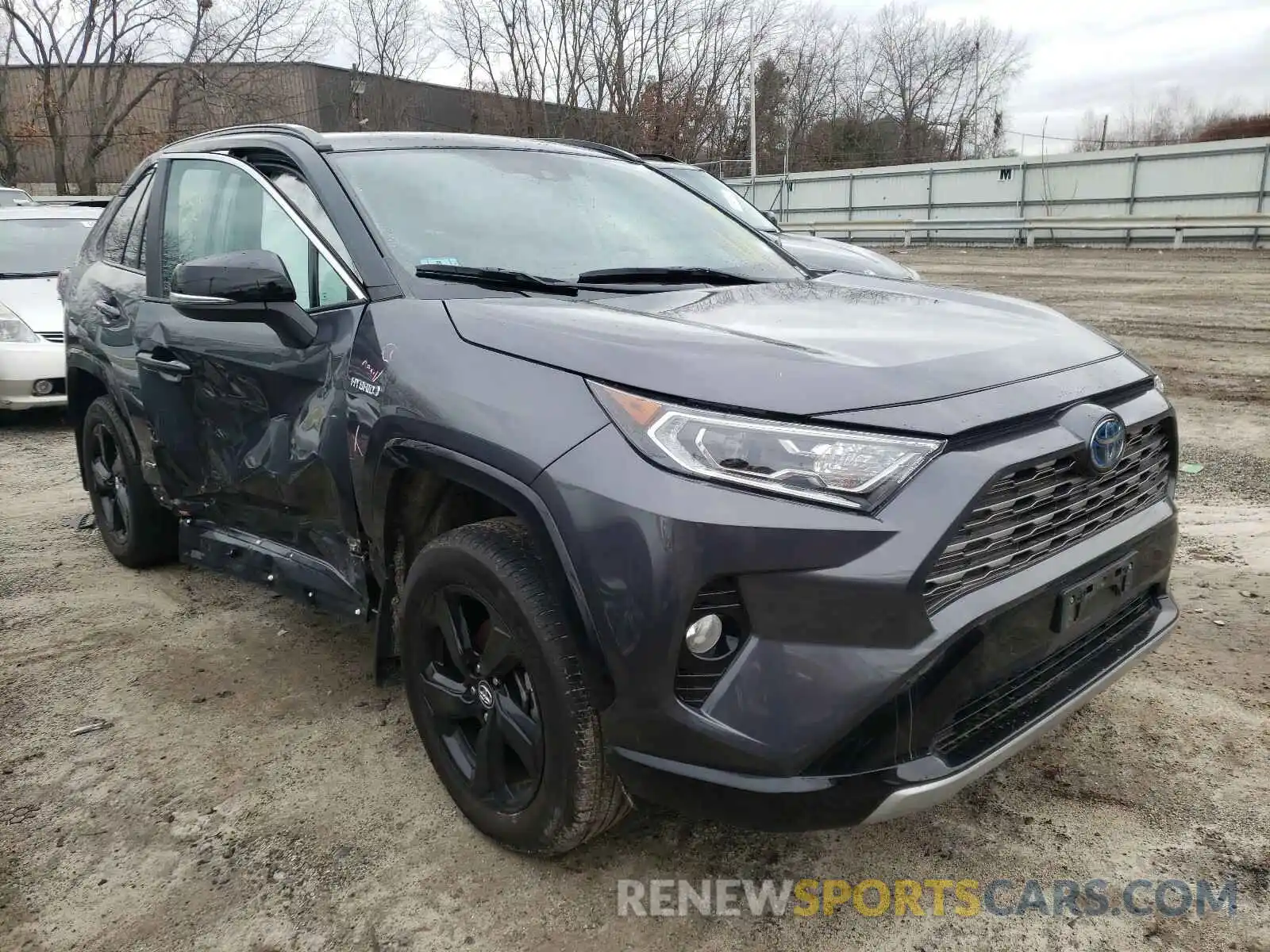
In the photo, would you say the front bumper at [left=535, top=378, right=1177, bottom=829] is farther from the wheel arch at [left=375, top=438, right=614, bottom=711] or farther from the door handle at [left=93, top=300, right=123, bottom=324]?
the door handle at [left=93, top=300, right=123, bottom=324]

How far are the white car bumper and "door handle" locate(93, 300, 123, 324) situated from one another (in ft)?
12.1

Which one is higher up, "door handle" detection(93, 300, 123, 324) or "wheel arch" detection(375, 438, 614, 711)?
"door handle" detection(93, 300, 123, 324)

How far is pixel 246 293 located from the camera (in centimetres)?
262

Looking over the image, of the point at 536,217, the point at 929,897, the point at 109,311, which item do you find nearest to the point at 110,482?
the point at 109,311

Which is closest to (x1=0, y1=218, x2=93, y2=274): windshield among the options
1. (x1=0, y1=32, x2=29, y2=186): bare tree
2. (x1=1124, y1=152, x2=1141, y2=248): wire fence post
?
(x1=1124, y1=152, x2=1141, y2=248): wire fence post

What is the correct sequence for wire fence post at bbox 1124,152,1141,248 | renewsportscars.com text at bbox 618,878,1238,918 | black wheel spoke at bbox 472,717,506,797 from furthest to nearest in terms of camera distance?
wire fence post at bbox 1124,152,1141,248 < black wheel spoke at bbox 472,717,506,797 < renewsportscars.com text at bbox 618,878,1238,918

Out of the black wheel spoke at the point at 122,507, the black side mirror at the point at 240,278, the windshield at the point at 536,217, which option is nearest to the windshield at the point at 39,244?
the black wheel spoke at the point at 122,507

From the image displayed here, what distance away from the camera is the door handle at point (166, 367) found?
3.36m

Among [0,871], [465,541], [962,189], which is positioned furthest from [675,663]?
[962,189]

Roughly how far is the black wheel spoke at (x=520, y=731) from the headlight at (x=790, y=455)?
28.5 inches

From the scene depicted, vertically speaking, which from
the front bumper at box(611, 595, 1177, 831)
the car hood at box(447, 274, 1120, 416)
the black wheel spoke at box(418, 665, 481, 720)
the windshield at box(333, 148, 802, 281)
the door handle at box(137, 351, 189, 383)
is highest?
the windshield at box(333, 148, 802, 281)

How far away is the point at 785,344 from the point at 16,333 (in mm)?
7238

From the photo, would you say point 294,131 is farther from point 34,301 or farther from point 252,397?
point 34,301

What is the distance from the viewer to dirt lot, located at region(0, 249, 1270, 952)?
2.16 m
